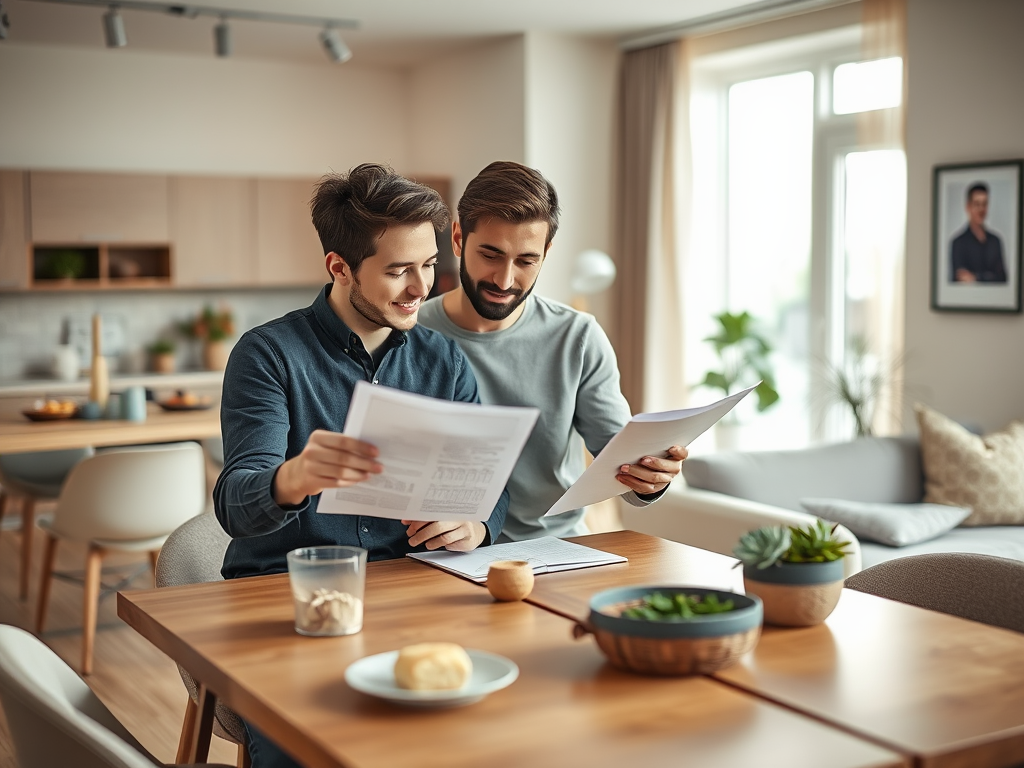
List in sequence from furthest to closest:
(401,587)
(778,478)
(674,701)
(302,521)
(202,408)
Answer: (202,408) → (778,478) → (302,521) → (401,587) → (674,701)

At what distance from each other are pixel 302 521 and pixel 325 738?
2.86 ft

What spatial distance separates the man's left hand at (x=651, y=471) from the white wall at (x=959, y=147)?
3552mm

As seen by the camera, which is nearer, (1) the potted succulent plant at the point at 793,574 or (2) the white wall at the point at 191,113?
(1) the potted succulent plant at the point at 793,574

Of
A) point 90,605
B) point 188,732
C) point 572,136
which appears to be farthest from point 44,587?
point 572,136

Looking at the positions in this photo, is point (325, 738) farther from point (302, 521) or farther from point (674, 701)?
point (302, 521)

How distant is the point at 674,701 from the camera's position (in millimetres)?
1340

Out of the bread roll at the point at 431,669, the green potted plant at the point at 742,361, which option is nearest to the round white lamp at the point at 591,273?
the green potted plant at the point at 742,361

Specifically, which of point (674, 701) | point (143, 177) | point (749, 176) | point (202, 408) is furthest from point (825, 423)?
point (674, 701)

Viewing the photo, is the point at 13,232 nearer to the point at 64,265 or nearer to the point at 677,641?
the point at 64,265

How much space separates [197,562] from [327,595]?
2.57 feet

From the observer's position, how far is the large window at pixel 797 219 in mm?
5965

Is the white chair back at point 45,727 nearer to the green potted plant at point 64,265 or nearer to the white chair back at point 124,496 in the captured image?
the white chair back at point 124,496

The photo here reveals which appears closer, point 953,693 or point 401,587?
point 953,693

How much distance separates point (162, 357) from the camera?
24.0ft
